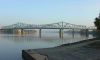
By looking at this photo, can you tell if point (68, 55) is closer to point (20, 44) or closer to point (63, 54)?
point (63, 54)

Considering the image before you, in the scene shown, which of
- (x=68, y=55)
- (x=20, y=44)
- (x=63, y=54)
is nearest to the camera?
(x=68, y=55)

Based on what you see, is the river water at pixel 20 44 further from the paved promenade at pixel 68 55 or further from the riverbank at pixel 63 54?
the paved promenade at pixel 68 55

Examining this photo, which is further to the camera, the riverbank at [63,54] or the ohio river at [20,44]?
the ohio river at [20,44]

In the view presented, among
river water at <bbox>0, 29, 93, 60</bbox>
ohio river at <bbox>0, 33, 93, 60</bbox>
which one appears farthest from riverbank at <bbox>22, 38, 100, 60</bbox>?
river water at <bbox>0, 29, 93, 60</bbox>

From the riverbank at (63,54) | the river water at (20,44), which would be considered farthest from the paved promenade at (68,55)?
the river water at (20,44)

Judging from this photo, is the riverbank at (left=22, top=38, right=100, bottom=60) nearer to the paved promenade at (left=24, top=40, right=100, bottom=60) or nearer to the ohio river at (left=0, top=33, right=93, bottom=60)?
the paved promenade at (left=24, top=40, right=100, bottom=60)

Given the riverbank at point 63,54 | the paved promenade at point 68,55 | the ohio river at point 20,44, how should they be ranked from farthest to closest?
the ohio river at point 20,44 < the riverbank at point 63,54 < the paved promenade at point 68,55

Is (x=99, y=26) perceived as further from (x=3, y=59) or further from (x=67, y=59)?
(x=3, y=59)

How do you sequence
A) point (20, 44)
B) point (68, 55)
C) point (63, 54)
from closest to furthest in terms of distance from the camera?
point (68, 55)
point (63, 54)
point (20, 44)

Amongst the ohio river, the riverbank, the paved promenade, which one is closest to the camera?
the paved promenade

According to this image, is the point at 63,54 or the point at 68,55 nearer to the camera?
the point at 68,55

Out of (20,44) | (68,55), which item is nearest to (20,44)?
(20,44)

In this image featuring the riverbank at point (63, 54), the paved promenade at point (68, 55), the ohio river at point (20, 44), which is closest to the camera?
the paved promenade at point (68, 55)

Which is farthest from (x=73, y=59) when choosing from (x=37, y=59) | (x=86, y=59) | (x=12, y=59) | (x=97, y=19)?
(x=97, y=19)
